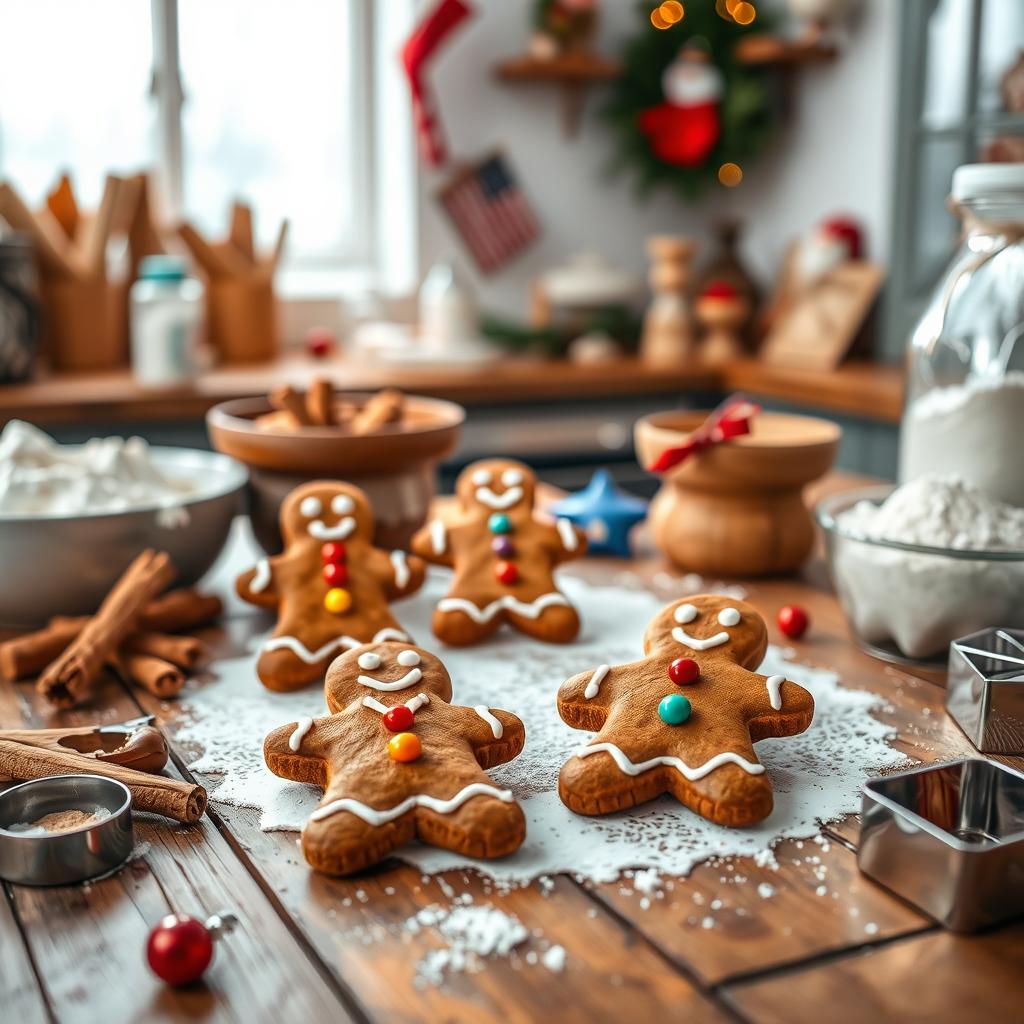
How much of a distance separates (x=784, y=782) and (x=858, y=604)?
0.28m

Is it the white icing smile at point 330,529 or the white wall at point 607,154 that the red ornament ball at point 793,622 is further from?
the white wall at point 607,154

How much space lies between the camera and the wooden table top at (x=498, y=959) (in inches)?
22.2

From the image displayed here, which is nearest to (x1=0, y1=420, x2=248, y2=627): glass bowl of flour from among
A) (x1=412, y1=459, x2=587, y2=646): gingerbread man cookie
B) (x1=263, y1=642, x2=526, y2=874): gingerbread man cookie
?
(x1=412, y1=459, x2=587, y2=646): gingerbread man cookie

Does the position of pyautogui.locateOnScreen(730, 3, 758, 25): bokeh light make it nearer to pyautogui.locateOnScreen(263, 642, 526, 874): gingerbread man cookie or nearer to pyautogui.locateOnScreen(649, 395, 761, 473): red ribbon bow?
pyautogui.locateOnScreen(649, 395, 761, 473): red ribbon bow

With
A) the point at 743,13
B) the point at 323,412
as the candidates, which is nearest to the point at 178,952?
the point at 323,412

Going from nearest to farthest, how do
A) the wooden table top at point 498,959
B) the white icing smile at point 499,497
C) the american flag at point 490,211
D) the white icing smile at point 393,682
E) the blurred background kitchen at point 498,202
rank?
1. the wooden table top at point 498,959
2. the white icing smile at point 393,682
3. the white icing smile at point 499,497
4. the blurred background kitchen at point 498,202
5. the american flag at point 490,211

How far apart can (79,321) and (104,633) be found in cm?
188

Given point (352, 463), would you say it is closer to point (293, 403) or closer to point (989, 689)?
point (293, 403)

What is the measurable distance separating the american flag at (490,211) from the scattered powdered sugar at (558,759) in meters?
2.31

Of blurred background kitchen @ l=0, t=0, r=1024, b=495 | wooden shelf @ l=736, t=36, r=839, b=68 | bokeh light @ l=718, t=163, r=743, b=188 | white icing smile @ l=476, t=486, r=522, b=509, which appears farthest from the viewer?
bokeh light @ l=718, t=163, r=743, b=188

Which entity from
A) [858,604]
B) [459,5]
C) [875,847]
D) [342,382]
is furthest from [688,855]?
[459,5]

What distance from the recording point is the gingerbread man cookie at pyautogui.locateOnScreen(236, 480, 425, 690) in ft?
3.17

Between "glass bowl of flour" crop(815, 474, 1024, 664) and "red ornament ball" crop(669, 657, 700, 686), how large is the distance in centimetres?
26

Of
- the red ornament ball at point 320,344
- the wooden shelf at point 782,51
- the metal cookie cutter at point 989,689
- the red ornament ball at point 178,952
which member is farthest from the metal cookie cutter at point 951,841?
the wooden shelf at point 782,51
